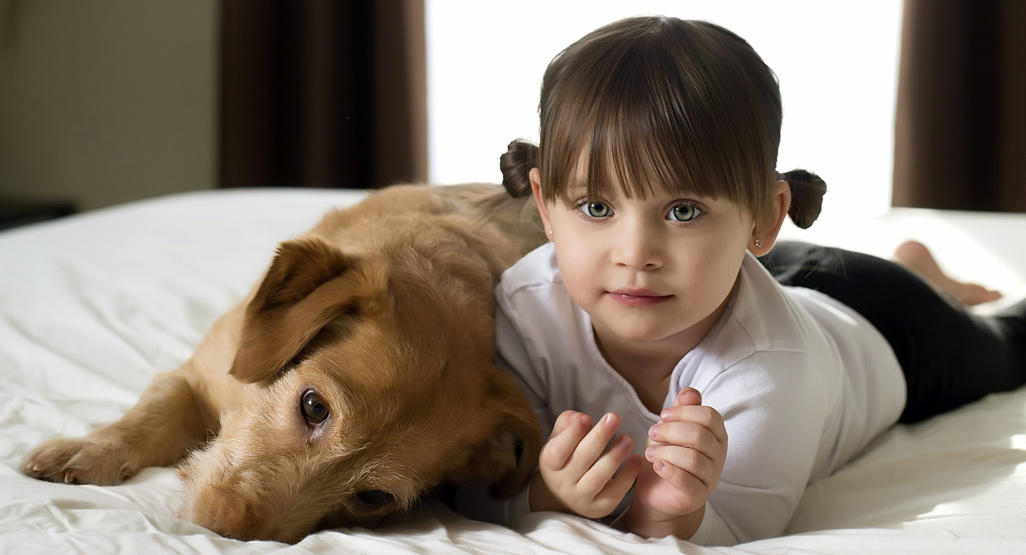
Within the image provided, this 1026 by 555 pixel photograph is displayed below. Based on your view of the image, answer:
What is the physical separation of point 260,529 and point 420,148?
15.5ft

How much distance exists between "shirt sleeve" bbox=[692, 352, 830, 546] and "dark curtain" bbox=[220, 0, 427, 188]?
174 inches

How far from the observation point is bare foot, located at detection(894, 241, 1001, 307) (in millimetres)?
2898

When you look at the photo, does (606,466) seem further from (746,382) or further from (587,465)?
(746,382)

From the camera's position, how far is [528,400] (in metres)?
1.83

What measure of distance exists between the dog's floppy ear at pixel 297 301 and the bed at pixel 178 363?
29 cm

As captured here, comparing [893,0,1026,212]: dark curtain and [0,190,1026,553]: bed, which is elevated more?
[893,0,1026,212]: dark curtain

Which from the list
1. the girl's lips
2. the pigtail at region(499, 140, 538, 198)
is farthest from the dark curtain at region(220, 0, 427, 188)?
the girl's lips

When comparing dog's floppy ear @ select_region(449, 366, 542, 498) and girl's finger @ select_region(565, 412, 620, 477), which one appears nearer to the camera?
girl's finger @ select_region(565, 412, 620, 477)

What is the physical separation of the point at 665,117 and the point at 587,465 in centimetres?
55

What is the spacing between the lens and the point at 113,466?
5.83 feet

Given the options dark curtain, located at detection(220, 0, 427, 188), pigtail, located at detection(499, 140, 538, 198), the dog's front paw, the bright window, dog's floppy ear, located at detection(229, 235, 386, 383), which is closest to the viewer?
dog's floppy ear, located at detection(229, 235, 386, 383)

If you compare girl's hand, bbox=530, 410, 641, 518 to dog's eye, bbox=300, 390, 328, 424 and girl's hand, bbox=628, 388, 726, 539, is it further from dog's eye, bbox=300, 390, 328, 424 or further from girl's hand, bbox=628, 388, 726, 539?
dog's eye, bbox=300, 390, 328, 424

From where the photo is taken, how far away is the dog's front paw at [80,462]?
1.73 m

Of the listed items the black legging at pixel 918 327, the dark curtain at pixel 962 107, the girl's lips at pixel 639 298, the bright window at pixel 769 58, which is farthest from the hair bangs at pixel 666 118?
the dark curtain at pixel 962 107
